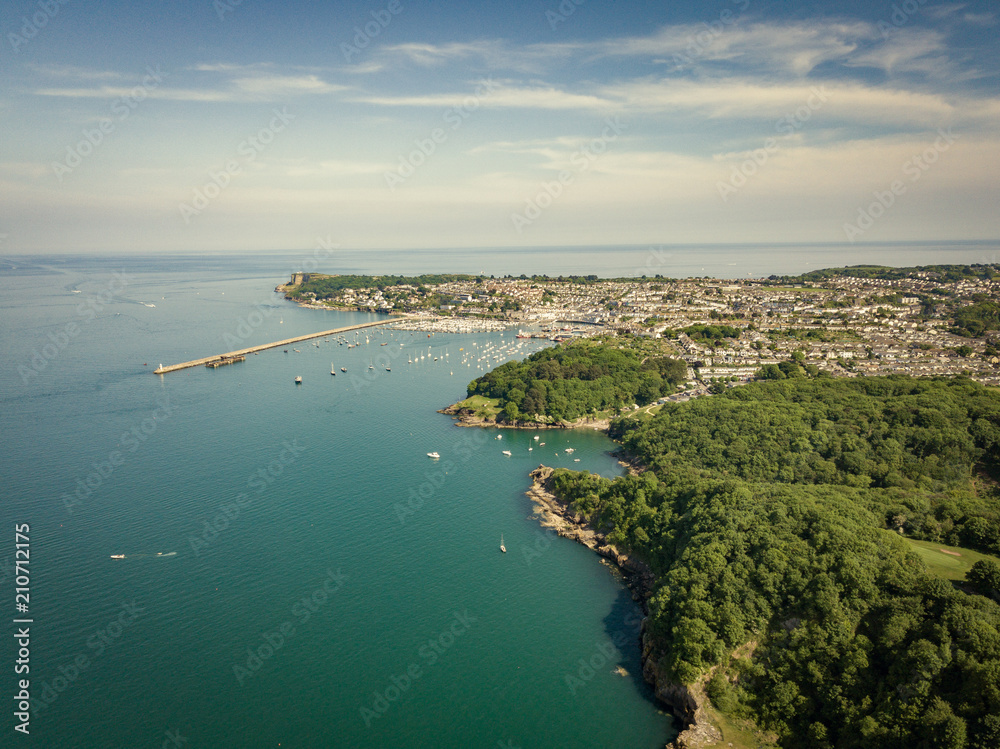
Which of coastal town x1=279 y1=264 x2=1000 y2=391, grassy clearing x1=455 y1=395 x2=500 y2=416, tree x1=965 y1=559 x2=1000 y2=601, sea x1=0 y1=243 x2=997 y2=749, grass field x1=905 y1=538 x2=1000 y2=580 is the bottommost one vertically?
sea x1=0 y1=243 x2=997 y2=749

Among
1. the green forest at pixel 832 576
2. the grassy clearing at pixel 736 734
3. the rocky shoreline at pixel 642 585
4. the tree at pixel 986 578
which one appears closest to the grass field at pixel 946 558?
the green forest at pixel 832 576

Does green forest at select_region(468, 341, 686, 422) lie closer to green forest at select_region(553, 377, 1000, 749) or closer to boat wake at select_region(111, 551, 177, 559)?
green forest at select_region(553, 377, 1000, 749)

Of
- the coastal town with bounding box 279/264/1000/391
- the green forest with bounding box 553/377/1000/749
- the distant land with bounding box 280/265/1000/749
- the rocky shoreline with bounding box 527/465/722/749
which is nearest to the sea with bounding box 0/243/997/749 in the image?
the rocky shoreline with bounding box 527/465/722/749

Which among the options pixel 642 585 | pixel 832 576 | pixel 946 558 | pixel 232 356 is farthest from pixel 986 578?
pixel 232 356

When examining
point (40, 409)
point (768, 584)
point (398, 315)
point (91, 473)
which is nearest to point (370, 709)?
point (768, 584)

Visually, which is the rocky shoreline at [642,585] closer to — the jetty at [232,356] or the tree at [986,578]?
the tree at [986,578]
